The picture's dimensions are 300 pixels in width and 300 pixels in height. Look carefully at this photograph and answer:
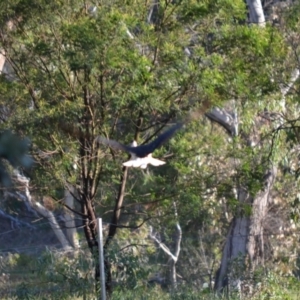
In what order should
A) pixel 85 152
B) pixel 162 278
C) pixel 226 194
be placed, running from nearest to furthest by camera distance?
pixel 85 152
pixel 226 194
pixel 162 278

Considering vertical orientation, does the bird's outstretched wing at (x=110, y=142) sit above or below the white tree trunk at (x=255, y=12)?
below

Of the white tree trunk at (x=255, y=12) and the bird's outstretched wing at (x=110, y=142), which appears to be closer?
the bird's outstretched wing at (x=110, y=142)

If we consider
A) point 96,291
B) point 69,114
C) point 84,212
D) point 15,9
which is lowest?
point 96,291

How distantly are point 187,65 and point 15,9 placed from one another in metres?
2.26

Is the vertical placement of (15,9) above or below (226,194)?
above

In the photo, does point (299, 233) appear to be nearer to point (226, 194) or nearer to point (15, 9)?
point (226, 194)

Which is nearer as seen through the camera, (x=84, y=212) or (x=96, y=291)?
(x=96, y=291)

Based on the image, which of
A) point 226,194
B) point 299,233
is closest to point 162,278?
point 299,233

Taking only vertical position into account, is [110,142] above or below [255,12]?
below

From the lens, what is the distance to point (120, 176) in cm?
1167

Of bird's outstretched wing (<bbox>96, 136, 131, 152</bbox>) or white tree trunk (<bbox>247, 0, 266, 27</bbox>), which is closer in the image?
bird's outstretched wing (<bbox>96, 136, 131, 152</bbox>)

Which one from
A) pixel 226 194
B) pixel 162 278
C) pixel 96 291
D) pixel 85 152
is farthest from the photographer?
pixel 162 278

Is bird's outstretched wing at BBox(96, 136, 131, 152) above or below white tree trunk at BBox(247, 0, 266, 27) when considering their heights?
below

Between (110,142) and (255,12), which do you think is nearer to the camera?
(110,142)
